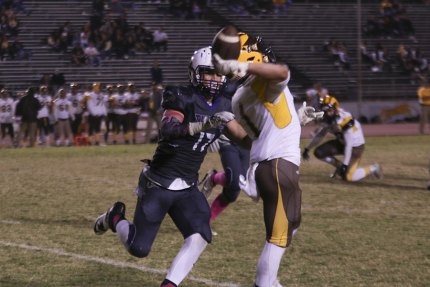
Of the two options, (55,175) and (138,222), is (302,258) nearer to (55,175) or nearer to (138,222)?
(138,222)

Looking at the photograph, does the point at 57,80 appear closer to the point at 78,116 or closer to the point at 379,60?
the point at 78,116

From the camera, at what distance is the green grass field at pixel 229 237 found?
23.1ft

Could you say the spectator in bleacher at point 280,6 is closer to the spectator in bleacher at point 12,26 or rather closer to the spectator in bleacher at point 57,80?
the spectator in bleacher at point 12,26

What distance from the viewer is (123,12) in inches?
1261

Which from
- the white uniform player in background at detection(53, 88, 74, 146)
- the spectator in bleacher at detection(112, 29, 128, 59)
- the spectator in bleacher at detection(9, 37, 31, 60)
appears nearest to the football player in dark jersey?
the white uniform player in background at detection(53, 88, 74, 146)

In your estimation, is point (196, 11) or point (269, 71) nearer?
point (269, 71)

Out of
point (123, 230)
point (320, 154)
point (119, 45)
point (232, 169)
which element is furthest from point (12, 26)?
point (123, 230)

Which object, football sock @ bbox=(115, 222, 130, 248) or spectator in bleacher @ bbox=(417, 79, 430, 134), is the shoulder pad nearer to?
football sock @ bbox=(115, 222, 130, 248)

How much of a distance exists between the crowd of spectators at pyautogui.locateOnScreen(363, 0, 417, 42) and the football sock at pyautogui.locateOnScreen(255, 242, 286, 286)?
30576 millimetres

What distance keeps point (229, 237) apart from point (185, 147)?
3.18 metres

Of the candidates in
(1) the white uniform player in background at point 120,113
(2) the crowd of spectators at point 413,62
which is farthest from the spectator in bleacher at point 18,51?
(2) the crowd of spectators at point 413,62

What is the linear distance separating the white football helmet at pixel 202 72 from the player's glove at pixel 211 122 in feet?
1.37

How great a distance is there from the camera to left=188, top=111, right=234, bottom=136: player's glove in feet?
17.6

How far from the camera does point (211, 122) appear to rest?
539cm
